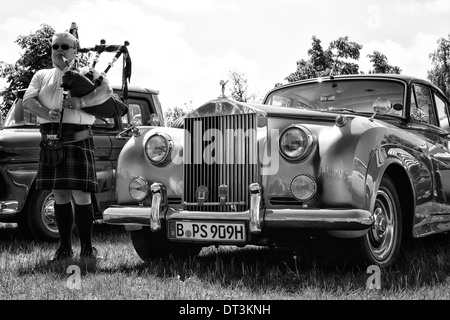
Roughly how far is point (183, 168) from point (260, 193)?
697 millimetres

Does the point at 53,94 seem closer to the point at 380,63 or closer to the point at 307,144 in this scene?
the point at 307,144

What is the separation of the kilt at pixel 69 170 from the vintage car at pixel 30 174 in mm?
904

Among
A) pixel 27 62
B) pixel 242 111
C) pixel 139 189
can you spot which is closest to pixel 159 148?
pixel 139 189

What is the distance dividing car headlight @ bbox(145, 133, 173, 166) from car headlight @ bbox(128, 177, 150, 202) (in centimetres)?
16

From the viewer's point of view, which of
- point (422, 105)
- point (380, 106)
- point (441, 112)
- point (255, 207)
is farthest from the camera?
point (441, 112)

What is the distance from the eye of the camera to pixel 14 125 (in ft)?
22.4

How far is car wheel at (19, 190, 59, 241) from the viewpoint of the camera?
6.25 metres

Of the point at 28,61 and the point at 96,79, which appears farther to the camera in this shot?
the point at 28,61

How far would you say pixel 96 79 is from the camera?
4863 mm

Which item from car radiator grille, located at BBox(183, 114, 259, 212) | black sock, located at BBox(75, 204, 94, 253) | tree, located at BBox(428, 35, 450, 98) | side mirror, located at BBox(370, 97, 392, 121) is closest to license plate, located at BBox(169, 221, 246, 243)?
car radiator grille, located at BBox(183, 114, 259, 212)

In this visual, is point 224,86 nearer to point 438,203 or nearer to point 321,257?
point 321,257

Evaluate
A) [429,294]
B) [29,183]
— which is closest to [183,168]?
[429,294]

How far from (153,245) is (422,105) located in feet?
8.83

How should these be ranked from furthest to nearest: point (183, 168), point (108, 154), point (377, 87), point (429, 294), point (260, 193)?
1. point (108, 154)
2. point (377, 87)
3. point (183, 168)
4. point (260, 193)
5. point (429, 294)
